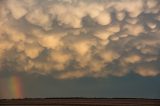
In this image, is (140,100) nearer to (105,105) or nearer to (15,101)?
(105,105)

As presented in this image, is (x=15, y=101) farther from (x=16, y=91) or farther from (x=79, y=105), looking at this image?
(x=79, y=105)

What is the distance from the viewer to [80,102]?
664cm

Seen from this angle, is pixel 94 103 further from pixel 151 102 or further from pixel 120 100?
pixel 151 102

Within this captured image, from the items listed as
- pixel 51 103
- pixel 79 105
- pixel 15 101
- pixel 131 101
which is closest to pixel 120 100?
pixel 131 101

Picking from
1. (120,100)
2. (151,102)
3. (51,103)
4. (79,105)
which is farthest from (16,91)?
(151,102)

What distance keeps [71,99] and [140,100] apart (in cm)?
104

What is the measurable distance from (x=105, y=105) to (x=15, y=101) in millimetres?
1412

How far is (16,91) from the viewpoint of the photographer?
7023 millimetres

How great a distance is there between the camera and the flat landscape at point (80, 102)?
646 centimetres

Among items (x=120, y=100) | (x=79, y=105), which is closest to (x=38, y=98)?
(x=79, y=105)

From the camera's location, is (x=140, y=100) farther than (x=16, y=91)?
No

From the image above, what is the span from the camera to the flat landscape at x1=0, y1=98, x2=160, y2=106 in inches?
255

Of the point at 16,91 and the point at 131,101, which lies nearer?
the point at 131,101

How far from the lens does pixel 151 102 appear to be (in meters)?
6.40
